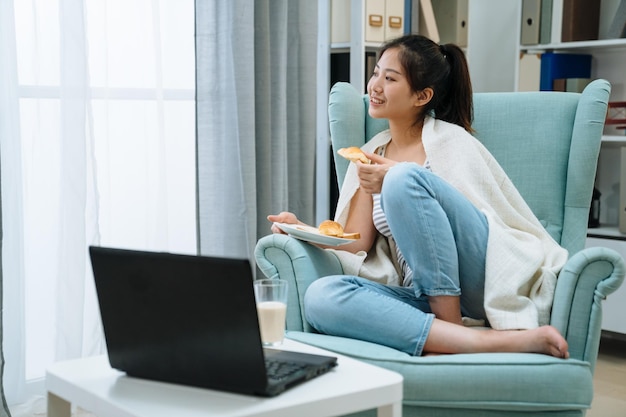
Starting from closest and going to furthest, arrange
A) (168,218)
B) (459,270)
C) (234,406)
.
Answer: (234,406) → (459,270) → (168,218)

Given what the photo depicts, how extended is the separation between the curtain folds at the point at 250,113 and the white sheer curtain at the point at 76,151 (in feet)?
0.29

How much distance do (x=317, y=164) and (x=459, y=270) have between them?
4.55ft

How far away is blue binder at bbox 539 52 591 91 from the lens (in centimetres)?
331

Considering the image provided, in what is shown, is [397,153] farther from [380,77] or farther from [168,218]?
[168,218]

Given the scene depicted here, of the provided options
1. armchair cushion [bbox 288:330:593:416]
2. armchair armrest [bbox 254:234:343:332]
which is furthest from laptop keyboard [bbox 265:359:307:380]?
armchair armrest [bbox 254:234:343:332]

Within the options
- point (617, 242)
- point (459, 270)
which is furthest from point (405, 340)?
point (617, 242)

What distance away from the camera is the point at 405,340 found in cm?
177

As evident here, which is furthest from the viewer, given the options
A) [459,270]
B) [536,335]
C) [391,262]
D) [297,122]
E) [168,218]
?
[297,122]

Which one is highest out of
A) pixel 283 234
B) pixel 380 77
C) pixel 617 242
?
pixel 380 77

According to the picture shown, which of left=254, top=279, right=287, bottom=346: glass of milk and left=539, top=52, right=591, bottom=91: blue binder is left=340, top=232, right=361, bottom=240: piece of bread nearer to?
left=254, top=279, right=287, bottom=346: glass of milk

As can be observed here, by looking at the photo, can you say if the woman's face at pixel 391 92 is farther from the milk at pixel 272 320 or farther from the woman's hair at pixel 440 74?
the milk at pixel 272 320

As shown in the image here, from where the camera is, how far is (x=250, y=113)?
2.87 metres

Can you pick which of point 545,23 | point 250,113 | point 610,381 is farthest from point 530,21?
point 610,381

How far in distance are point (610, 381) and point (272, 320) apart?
1806mm
